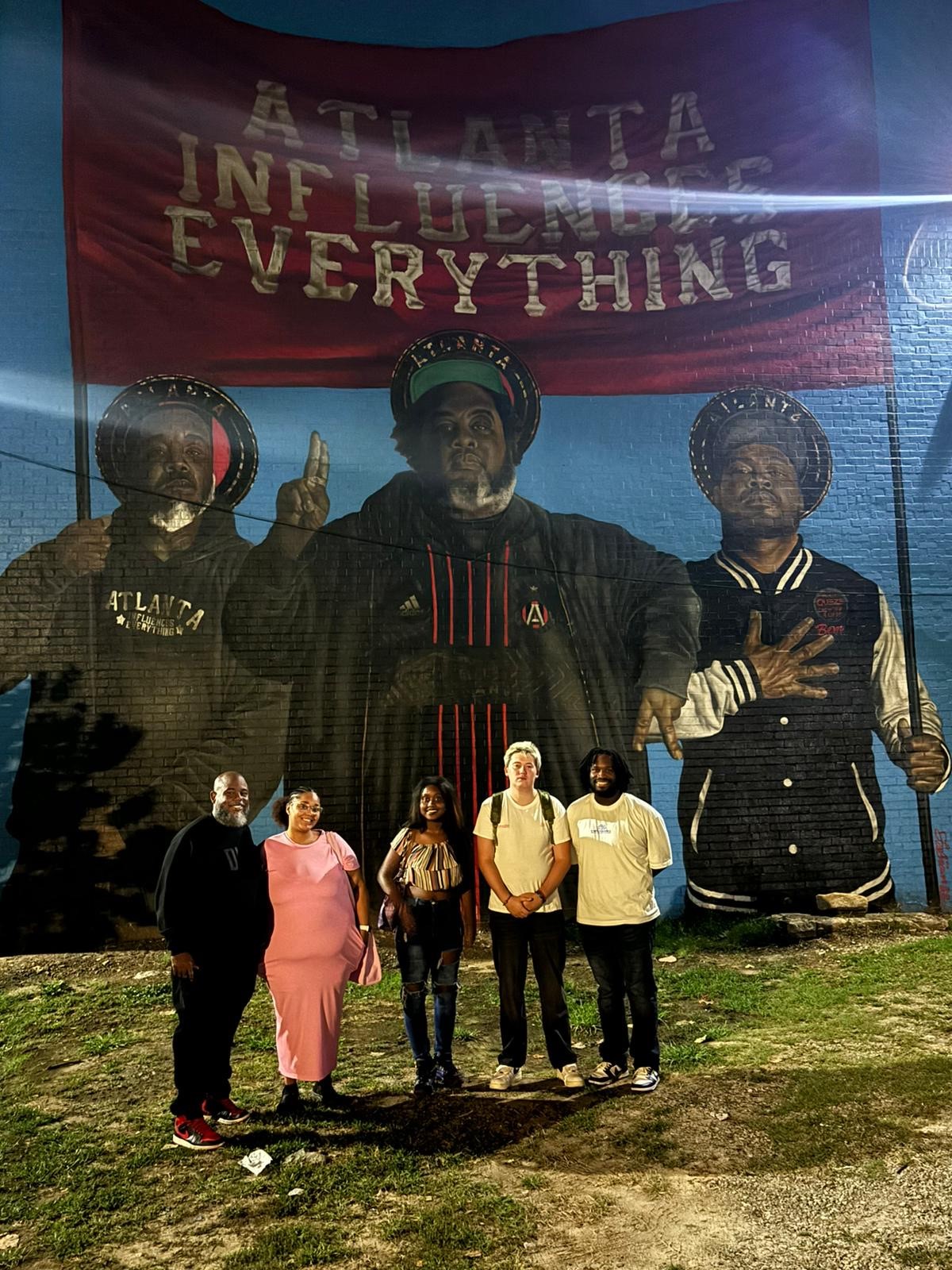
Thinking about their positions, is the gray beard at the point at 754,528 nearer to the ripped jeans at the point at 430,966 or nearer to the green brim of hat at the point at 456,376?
the green brim of hat at the point at 456,376

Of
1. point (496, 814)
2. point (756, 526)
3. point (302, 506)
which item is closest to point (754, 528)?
point (756, 526)

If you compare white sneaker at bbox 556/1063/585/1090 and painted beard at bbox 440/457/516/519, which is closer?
white sneaker at bbox 556/1063/585/1090

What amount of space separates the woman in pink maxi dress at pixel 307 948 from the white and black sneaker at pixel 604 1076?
47.2 inches

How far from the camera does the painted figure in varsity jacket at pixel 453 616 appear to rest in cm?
798

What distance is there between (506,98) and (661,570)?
15.2ft

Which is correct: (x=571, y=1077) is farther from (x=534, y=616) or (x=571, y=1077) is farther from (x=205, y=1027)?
(x=534, y=616)

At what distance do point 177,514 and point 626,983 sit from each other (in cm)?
551

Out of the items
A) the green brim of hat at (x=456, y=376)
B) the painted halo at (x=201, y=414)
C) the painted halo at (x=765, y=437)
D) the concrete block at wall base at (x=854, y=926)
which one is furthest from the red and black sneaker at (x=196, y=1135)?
the painted halo at (x=765, y=437)

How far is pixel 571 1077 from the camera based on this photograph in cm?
457

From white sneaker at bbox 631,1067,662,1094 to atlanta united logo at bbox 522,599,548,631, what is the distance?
429 cm

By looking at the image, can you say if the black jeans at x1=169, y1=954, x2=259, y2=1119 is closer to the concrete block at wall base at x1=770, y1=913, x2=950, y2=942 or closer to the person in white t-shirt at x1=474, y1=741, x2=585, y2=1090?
the person in white t-shirt at x1=474, y1=741, x2=585, y2=1090

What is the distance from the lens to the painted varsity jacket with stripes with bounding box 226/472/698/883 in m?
7.96

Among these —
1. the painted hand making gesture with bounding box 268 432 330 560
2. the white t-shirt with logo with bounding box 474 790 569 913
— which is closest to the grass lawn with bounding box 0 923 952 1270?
the white t-shirt with logo with bounding box 474 790 569 913

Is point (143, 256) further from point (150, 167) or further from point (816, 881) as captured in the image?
point (816, 881)
